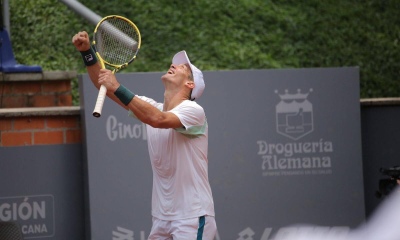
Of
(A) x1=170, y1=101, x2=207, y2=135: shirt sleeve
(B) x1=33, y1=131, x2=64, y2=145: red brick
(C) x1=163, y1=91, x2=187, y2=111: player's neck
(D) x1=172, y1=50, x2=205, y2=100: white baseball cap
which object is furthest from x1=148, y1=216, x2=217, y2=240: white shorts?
(B) x1=33, y1=131, x2=64, y2=145: red brick

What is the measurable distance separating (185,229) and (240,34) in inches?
247

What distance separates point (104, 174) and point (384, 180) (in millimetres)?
2460

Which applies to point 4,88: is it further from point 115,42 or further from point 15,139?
point 115,42

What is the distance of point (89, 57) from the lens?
716 cm

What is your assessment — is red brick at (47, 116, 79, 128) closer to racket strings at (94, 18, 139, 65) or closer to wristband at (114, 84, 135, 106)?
racket strings at (94, 18, 139, 65)

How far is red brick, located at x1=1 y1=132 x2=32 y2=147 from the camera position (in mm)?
9078

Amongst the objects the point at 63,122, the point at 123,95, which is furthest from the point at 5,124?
the point at 123,95

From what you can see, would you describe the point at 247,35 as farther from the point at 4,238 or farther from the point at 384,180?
the point at 4,238

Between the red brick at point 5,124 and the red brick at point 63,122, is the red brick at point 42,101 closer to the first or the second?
the red brick at point 63,122

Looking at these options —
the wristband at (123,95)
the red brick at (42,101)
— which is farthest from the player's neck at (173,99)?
the red brick at (42,101)

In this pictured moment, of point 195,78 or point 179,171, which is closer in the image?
point 179,171

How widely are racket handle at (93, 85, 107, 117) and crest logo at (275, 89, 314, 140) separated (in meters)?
3.18

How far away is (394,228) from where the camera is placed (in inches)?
189

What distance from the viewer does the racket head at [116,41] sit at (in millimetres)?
7387
